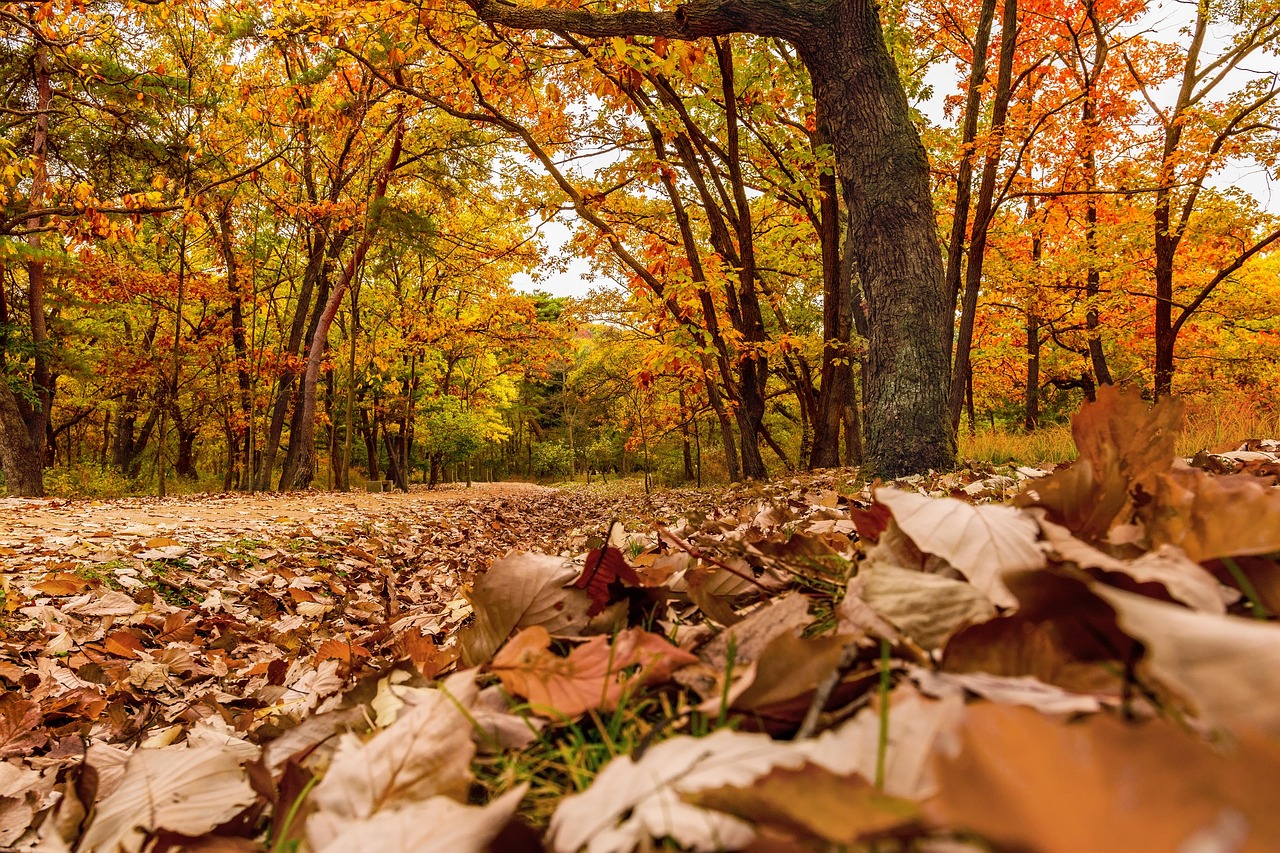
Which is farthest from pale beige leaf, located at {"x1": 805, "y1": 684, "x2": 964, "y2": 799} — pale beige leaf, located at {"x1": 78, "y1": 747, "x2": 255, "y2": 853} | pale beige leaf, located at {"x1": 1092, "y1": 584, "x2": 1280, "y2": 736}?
pale beige leaf, located at {"x1": 78, "y1": 747, "x2": 255, "y2": 853}

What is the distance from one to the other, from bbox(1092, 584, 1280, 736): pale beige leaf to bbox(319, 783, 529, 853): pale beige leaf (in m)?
0.41

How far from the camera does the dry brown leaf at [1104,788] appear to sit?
240mm

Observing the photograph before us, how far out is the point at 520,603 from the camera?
Answer: 3.07 feet

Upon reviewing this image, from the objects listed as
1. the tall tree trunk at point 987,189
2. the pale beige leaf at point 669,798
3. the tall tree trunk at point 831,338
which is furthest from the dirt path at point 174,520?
the tall tree trunk at point 987,189

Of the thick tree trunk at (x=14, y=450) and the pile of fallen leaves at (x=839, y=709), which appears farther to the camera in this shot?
the thick tree trunk at (x=14, y=450)

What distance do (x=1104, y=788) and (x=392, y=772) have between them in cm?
55

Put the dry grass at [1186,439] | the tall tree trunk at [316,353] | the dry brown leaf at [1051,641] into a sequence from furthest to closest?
the tall tree trunk at [316,353]
the dry grass at [1186,439]
the dry brown leaf at [1051,641]

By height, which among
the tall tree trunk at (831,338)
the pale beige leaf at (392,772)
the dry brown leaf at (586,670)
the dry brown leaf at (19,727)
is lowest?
the dry brown leaf at (19,727)

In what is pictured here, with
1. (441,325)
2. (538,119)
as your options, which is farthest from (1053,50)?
(441,325)

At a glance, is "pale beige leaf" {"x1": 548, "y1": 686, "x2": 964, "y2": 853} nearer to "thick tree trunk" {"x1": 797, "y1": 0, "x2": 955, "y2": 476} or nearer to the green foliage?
"thick tree trunk" {"x1": 797, "y1": 0, "x2": 955, "y2": 476}

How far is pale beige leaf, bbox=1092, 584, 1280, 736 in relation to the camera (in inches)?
12.7

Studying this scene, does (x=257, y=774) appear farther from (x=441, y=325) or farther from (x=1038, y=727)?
(x=441, y=325)

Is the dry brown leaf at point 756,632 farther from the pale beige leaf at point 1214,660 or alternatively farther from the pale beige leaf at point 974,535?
the pale beige leaf at point 1214,660

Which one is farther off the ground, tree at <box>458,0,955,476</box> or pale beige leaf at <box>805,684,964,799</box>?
tree at <box>458,0,955,476</box>
